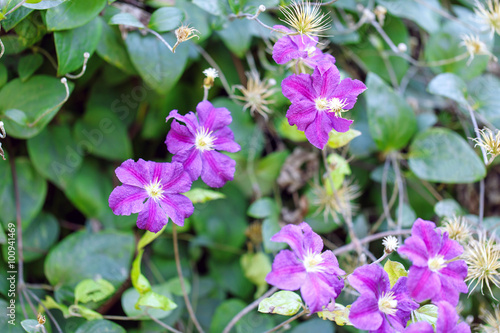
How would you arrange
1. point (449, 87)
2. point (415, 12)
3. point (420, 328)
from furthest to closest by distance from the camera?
point (415, 12) → point (449, 87) → point (420, 328)

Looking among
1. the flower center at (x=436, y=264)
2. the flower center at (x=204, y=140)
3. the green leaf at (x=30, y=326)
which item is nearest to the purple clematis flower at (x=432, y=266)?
the flower center at (x=436, y=264)

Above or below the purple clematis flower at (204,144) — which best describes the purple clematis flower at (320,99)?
above

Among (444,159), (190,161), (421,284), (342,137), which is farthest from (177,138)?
(444,159)

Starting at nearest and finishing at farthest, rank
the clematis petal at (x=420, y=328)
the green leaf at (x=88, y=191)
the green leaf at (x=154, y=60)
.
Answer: the clematis petal at (x=420, y=328), the green leaf at (x=154, y=60), the green leaf at (x=88, y=191)

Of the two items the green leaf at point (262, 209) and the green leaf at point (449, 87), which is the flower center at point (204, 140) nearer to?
the green leaf at point (262, 209)

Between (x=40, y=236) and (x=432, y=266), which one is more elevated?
(x=432, y=266)

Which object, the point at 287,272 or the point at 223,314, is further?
the point at 223,314

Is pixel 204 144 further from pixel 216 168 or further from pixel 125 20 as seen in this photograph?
pixel 125 20

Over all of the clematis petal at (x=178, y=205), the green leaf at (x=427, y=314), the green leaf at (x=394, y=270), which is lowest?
the green leaf at (x=427, y=314)
